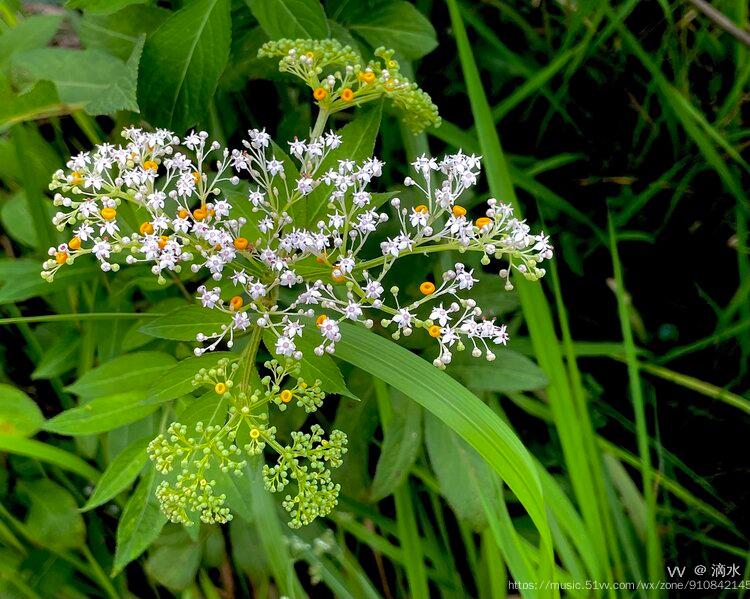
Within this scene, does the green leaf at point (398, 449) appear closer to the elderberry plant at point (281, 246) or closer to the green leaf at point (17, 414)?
the elderberry plant at point (281, 246)

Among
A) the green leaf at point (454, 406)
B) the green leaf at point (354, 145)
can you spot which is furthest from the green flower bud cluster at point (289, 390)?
the green leaf at point (354, 145)

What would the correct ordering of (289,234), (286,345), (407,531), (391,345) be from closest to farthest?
(286,345) < (289,234) < (391,345) < (407,531)

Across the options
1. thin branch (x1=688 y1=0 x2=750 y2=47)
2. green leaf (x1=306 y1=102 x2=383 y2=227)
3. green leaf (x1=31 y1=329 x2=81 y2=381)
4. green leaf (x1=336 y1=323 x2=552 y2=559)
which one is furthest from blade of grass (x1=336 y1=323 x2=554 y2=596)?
thin branch (x1=688 y1=0 x2=750 y2=47)

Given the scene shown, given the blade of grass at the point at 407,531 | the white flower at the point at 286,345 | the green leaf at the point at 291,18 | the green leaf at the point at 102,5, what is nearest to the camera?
the white flower at the point at 286,345

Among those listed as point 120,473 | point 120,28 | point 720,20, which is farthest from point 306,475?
point 720,20

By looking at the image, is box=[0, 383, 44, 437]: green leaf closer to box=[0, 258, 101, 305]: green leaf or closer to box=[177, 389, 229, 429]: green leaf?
box=[0, 258, 101, 305]: green leaf

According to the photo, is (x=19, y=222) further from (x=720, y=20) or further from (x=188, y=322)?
(x=720, y=20)
